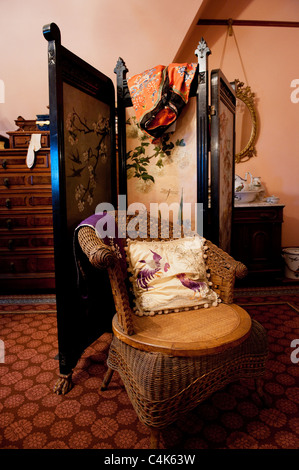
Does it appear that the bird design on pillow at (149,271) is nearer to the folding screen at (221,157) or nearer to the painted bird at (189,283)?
the painted bird at (189,283)

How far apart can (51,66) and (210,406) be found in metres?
1.82

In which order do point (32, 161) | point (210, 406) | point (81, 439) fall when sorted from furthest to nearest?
point (32, 161), point (210, 406), point (81, 439)

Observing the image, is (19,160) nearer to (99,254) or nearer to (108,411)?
(99,254)

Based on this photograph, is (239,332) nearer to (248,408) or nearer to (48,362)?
(248,408)

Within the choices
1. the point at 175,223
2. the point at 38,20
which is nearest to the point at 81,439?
the point at 175,223

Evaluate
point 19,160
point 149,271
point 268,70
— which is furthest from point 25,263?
point 268,70

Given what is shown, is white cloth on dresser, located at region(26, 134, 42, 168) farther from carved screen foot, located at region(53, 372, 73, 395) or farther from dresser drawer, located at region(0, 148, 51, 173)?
carved screen foot, located at region(53, 372, 73, 395)

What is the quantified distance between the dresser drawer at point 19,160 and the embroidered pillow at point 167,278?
1.81 meters

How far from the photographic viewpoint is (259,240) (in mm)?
3227

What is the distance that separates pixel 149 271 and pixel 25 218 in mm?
2021

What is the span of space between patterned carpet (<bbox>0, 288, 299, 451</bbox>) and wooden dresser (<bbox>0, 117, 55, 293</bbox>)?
3.40ft

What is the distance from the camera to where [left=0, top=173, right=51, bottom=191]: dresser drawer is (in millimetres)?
2933

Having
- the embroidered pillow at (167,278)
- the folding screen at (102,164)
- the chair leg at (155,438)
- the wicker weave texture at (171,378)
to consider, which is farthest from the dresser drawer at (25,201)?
the chair leg at (155,438)

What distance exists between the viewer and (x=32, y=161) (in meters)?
2.87
